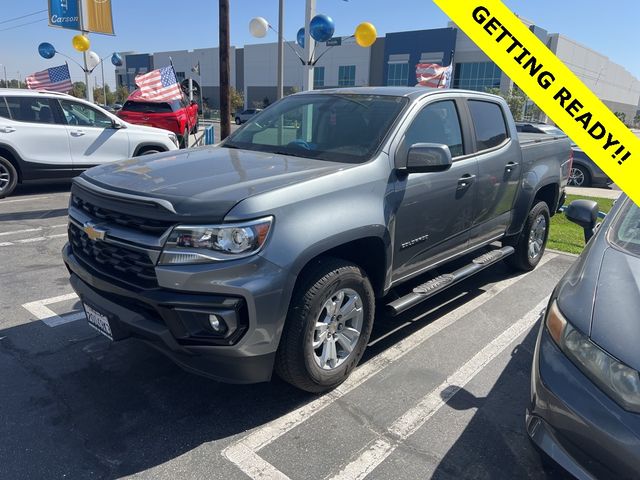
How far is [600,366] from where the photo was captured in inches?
81.6

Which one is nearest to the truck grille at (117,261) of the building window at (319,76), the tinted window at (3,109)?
the tinted window at (3,109)

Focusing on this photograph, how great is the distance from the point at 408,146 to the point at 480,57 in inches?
2043

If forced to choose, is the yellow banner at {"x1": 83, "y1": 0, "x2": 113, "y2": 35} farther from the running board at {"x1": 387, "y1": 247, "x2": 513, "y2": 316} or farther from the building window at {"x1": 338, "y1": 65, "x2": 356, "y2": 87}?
the building window at {"x1": 338, "y1": 65, "x2": 356, "y2": 87}

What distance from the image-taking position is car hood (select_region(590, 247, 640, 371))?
2.05 metres

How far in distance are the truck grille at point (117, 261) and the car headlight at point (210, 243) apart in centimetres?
15

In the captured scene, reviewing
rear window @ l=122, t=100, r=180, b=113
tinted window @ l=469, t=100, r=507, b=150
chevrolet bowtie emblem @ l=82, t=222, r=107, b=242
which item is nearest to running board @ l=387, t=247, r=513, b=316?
tinted window @ l=469, t=100, r=507, b=150

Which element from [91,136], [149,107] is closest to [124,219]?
[91,136]

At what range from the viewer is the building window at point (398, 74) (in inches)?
2158

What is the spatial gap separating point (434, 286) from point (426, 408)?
41.6 inches

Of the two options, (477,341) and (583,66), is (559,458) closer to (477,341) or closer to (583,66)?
(477,341)

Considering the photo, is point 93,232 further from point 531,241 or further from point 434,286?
point 531,241

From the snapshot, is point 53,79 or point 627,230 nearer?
point 627,230

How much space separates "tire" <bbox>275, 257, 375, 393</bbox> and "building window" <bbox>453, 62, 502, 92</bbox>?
5057 cm

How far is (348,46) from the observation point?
2360 inches
